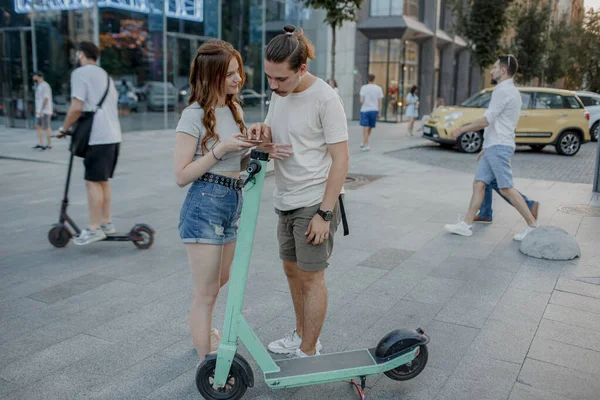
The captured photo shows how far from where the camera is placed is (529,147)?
655 inches

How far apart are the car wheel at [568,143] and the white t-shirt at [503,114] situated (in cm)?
976

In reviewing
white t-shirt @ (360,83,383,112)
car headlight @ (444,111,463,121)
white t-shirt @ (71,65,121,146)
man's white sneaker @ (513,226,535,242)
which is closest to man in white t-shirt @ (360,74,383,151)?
white t-shirt @ (360,83,383,112)

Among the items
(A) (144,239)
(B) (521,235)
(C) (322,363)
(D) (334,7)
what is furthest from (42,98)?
(C) (322,363)

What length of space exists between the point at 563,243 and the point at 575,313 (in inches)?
56.9

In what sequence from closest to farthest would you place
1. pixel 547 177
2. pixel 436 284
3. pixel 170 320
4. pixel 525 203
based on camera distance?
1. pixel 170 320
2. pixel 436 284
3. pixel 525 203
4. pixel 547 177

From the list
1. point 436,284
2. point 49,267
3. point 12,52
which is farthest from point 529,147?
point 12,52

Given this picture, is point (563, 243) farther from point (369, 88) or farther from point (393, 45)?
point (393, 45)

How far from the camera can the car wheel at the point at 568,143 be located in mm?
14648

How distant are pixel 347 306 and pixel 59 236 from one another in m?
3.02

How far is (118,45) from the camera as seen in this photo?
55.9ft

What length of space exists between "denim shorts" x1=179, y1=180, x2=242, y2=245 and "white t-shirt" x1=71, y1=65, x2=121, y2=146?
2.82 metres

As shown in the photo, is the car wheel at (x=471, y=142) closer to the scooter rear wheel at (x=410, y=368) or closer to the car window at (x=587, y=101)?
the car window at (x=587, y=101)

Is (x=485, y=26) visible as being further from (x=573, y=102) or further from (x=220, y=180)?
(x=220, y=180)

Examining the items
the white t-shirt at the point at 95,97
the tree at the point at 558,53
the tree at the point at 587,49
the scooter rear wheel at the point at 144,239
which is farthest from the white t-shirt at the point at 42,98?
the tree at the point at 587,49
